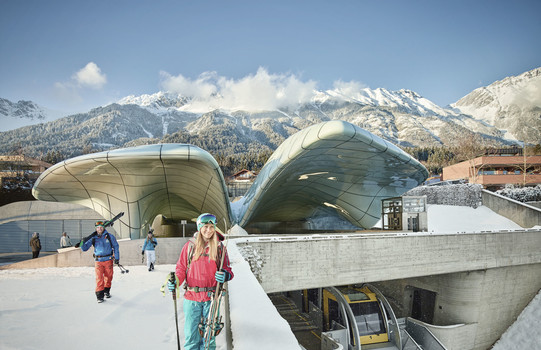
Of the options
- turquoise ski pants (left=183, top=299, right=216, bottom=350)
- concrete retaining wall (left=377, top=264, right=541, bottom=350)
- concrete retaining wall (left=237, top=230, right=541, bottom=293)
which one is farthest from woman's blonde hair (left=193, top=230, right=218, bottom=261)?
concrete retaining wall (left=377, top=264, right=541, bottom=350)

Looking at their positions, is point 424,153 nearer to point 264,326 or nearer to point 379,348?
point 379,348

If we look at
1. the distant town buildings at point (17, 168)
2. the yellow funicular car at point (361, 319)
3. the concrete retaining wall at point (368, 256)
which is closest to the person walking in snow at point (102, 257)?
the concrete retaining wall at point (368, 256)

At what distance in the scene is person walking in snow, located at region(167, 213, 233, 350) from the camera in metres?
3.13

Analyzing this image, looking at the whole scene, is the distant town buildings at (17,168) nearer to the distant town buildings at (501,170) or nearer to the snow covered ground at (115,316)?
the snow covered ground at (115,316)

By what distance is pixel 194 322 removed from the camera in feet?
10.3

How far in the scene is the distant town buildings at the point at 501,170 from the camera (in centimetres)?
3728

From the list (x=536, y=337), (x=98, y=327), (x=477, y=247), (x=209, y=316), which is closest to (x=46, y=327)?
(x=98, y=327)

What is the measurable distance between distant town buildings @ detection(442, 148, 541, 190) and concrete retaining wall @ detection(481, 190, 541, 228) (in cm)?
1548

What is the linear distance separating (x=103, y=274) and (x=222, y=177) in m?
11.2

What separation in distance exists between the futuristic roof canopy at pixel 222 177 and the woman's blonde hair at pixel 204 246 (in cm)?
1176

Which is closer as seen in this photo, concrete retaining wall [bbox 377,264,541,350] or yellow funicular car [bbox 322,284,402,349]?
yellow funicular car [bbox 322,284,402,349]

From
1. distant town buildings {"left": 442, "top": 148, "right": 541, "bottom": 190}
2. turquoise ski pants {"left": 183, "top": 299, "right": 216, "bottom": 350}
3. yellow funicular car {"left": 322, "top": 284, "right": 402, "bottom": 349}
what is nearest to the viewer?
turquoise ski pants {"left": 183, "top": 299, "right": 216, "bottom": 350}

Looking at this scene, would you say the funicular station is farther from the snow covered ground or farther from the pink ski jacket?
the pink ski jacket

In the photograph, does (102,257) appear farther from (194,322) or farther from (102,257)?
(194,322)
